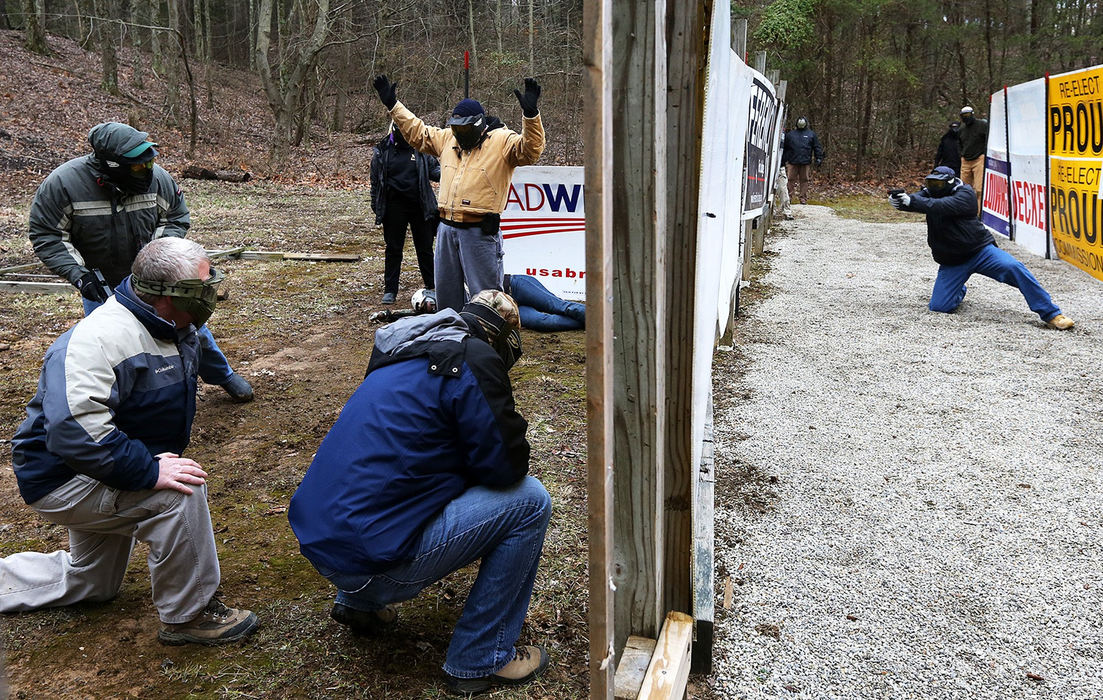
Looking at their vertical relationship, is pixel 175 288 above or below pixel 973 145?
below

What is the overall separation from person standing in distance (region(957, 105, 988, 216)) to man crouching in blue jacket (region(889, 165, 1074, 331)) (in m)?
6.20

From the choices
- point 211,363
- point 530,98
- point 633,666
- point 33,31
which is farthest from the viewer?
point 33,31

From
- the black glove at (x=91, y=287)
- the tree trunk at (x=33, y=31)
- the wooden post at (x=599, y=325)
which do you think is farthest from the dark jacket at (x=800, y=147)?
the tree trunk at (x=33, y=31)

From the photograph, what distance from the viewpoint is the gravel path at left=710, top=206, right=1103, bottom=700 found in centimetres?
307

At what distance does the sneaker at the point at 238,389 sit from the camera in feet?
18.1

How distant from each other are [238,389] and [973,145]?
42.8 ft

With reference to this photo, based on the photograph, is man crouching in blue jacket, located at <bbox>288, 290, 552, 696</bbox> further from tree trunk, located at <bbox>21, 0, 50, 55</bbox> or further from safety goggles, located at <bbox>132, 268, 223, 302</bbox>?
tree trunk, located at <bbox>21, 0, 50, 55</bbox>

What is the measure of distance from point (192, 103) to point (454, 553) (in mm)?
17846

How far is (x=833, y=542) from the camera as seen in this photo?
3.94 meters

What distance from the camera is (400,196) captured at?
779 cm

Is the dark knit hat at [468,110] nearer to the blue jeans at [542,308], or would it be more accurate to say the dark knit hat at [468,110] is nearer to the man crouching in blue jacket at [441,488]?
the blue jeans at [542,308]

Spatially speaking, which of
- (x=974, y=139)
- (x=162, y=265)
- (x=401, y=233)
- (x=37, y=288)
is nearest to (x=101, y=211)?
(x=162, y=265)

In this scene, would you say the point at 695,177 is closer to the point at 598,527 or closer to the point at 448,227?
the point at 598,527

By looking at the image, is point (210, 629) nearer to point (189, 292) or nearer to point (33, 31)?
point (189, 292)
